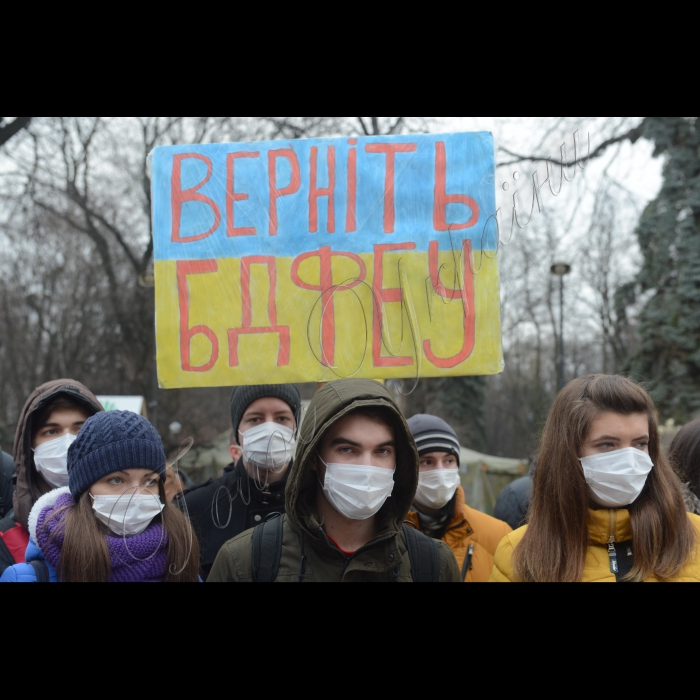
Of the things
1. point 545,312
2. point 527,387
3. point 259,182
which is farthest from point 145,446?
point 527,387

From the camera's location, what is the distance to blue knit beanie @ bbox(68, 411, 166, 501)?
2439 mm

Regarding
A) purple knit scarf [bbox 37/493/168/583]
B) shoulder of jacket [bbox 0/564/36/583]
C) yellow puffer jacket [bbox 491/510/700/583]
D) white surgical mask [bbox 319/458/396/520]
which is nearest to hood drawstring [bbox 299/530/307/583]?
white surgical mask [bbox 319/458/396/520]

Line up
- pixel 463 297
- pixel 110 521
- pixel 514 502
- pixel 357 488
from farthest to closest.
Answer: pixel 514 502 < pixel 463 297 < pixel 110 521 < pixel 357 488

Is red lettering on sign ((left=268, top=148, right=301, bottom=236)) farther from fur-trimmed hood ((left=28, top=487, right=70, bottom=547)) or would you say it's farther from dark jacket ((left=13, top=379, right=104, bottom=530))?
fur-trimmed hood ((left=28, top=487, right=70, bottom=547))

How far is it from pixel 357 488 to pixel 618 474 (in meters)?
0.82

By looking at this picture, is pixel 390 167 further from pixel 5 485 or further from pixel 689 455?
pixel 5 485

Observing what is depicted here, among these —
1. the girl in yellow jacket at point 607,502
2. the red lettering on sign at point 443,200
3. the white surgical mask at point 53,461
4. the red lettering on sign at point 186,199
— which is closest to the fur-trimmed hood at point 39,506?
the white surgical mask at point 53,461

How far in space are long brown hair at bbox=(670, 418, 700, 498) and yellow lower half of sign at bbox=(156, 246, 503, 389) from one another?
0.88 meters

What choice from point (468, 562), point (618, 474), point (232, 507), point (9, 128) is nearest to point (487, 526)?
point (468, 562)

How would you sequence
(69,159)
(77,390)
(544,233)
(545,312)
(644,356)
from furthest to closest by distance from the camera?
(545,312) < (69,159) < (644,356) < (544,233) < (77,390)

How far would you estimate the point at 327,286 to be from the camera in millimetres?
2824

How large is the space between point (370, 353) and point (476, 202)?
0.70 metres

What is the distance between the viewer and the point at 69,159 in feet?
50.5
